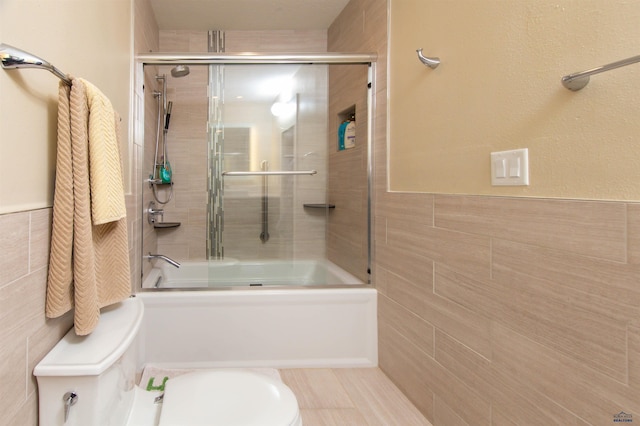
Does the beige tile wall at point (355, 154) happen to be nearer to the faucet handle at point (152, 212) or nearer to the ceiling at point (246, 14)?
the ceiling at point (246, 14)

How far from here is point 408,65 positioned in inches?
69.4

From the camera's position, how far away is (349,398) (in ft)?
5.79

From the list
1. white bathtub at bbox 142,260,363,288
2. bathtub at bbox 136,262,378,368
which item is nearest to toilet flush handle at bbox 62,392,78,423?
bathtub at bbox 136,262,378,368

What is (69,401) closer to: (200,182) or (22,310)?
(22,310)

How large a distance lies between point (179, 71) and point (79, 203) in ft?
4.97

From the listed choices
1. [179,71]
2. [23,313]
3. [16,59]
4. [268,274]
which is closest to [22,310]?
[23,313]

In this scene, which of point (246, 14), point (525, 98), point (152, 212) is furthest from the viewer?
point (246, 14)

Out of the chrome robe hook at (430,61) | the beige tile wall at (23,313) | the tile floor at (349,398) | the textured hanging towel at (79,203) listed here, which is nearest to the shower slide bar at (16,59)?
the textured hanging towel at (79,203)

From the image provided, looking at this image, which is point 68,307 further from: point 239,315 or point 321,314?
point 321,314

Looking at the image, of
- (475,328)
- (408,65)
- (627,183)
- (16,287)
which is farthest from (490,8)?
(16,287)

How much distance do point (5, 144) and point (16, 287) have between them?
33 centimetres

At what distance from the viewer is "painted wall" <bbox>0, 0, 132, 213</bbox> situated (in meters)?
0.86

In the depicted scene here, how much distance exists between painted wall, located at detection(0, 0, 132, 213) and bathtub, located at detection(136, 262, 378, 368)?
3.65ft

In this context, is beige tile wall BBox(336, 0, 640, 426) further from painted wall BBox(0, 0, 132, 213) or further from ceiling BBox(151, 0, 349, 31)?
ceiling BBox(151, 0, 349, 31)
